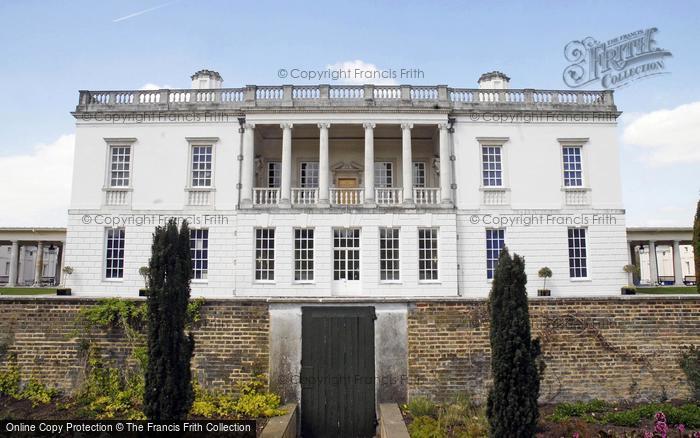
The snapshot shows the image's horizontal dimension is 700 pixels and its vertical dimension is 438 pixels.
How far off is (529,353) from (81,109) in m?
22.3

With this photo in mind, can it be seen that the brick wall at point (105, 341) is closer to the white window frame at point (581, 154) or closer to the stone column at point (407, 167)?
the stone column at point (407, 167)

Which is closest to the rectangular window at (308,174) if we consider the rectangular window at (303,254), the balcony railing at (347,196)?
the balcony railing at (347,196)

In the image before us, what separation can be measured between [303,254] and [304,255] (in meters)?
0.06

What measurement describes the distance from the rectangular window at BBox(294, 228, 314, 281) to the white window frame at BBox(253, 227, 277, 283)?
0.99 meters

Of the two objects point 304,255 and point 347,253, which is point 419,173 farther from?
point 304,255

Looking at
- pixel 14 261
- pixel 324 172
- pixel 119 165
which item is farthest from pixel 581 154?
pixel 14 261

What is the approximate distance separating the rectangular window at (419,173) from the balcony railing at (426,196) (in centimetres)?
116

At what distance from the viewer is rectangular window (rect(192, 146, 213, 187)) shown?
21938 millimetres

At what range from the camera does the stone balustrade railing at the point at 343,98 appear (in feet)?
71.8

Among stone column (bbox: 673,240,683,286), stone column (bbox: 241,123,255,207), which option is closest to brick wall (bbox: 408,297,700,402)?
stone column (bbox: 241,123,255,207)

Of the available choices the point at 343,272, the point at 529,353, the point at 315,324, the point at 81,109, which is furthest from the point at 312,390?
the point at 81,109

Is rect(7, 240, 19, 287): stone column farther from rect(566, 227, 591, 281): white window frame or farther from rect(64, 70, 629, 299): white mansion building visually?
rect(566, 227, 591, 281): white window frame

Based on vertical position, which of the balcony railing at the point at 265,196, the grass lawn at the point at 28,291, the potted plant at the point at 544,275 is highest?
the balcony railing at the point at 265,196

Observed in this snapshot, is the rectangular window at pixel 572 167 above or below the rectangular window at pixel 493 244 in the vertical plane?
above
